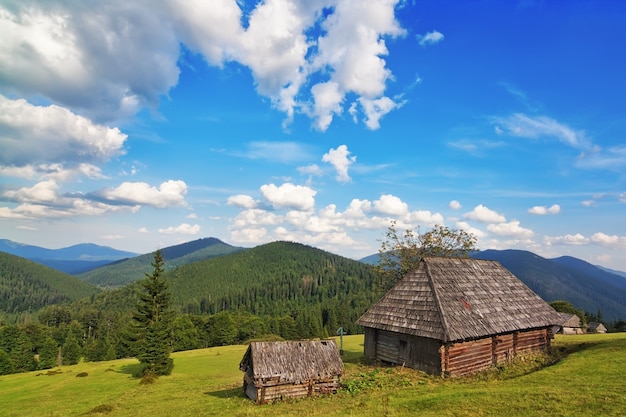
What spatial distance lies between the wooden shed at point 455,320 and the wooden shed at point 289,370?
6.08m

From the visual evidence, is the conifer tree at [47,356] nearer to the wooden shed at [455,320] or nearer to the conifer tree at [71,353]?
the conifer tree at [71,353]

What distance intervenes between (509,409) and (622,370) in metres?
10.1

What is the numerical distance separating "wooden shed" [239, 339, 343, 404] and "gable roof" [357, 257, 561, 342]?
6305mm

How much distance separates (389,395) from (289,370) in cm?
616

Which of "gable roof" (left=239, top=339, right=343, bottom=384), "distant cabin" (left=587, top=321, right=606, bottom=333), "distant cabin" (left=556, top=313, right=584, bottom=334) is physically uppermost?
"gable roof" (left=239, top=339, right=343, bottom=384)

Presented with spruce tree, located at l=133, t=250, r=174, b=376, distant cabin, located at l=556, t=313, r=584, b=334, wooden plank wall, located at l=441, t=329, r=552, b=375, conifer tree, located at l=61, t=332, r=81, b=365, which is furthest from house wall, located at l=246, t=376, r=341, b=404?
conifer tree, located at l=61, t=332, r=81, b=365

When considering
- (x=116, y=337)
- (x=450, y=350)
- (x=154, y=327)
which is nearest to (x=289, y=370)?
(x=450, y=350)

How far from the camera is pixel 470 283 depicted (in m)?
27.9

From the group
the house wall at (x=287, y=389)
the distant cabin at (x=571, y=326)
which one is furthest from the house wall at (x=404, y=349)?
the distant cabin at (x=571, y=326)

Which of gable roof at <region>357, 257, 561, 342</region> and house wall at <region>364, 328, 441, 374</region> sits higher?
gable roof at <region>357, 257, 561, 342</region>

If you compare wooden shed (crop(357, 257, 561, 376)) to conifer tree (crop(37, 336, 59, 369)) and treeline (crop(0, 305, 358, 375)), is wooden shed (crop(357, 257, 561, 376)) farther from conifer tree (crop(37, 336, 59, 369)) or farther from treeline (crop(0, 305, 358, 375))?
conifer tree (crop(37, 336, 59, 369))

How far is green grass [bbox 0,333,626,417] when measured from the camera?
13734mm

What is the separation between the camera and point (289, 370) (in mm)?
20594

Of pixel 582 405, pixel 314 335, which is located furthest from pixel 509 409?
pixel 314 335
